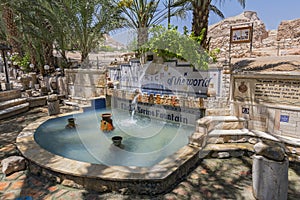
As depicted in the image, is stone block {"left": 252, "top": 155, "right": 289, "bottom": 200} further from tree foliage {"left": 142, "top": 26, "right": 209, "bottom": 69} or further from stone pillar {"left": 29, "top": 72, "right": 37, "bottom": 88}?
stone pillar {"left": 29, "top": 72, "right": 37, "bottom": 88}

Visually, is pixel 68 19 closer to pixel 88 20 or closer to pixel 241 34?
pixel 88 20

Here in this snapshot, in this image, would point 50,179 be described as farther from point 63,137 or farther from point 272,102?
point 272,102

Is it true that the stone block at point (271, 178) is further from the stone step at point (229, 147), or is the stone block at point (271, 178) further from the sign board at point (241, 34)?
the sign board at point (241, 34)

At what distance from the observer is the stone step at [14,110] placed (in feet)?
29.2

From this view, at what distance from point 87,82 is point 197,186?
9.12 meters

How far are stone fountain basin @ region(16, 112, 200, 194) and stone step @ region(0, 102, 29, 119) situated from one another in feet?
17.3

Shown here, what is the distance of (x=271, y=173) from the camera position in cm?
348

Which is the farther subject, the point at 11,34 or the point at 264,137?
the point at 11,34

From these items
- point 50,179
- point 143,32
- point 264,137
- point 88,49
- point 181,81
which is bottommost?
point 50,179

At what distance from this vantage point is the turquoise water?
547cm

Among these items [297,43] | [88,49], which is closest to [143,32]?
[88,49]

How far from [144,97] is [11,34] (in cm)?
1310

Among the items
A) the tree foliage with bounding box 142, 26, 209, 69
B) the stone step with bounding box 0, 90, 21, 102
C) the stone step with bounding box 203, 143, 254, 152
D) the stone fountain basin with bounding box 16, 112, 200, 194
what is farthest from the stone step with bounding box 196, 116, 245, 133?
the stone step with bounding box 0, 90, 21, 102

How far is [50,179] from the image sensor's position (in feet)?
14.3
